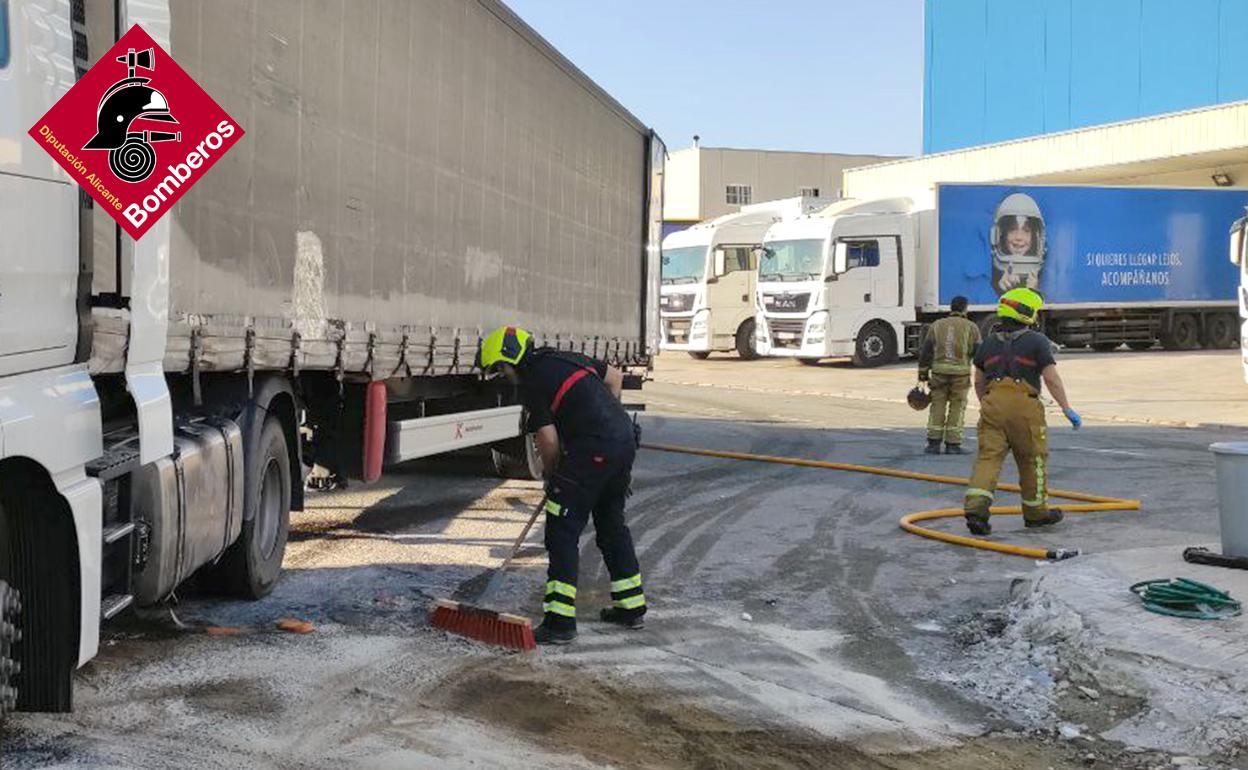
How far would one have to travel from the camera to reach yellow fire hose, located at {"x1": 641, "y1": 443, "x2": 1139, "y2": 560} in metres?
8.77

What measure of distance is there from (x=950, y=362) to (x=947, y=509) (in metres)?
4.06

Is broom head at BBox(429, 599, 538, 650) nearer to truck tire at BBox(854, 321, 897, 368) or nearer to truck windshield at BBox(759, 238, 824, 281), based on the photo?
truck windshield at BBox(759, 238, 824, 281)

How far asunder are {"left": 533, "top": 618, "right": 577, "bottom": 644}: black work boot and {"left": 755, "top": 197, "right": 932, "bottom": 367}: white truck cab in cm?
2320

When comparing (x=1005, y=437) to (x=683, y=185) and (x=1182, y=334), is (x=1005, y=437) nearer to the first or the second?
(x=1182, y=334)

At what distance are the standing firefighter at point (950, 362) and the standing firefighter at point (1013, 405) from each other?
441 cm

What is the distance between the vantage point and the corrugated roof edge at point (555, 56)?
10.0 m

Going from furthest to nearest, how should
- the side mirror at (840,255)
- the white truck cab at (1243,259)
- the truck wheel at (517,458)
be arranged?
the side mirror at (840,255) < the white truck cab at (1243,259) < the truck wheel at (517,458)

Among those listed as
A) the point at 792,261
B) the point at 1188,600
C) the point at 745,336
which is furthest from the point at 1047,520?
the point at 745,336

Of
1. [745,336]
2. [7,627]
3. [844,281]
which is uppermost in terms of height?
[844,281]

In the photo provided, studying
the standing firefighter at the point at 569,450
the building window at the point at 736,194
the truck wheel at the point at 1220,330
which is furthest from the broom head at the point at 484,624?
the building window at the point at 736,194

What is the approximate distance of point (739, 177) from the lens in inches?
2377

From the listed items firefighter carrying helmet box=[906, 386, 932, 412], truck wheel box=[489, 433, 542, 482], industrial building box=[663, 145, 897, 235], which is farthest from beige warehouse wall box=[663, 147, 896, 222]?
truck wheel box=[489, 433, 542, 482]

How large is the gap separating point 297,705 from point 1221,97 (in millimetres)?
38274

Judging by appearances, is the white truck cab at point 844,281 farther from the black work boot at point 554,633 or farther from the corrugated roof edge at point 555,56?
the black work boot at point 554,633
